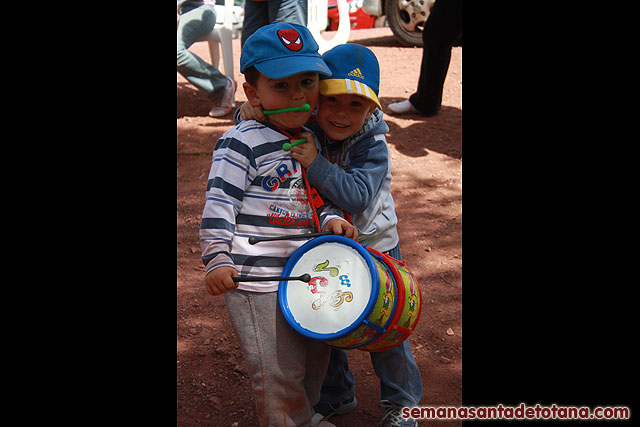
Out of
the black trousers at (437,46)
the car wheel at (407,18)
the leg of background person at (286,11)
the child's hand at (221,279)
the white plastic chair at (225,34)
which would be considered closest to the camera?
the child's hand at (221,279)

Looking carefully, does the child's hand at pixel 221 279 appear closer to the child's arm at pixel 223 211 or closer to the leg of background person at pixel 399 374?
the child's arm at pixel 223 211

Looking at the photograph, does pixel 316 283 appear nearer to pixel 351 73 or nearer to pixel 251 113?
pixel 251 113

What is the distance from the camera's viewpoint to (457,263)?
369 cm

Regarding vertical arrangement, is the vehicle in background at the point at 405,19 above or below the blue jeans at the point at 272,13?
below

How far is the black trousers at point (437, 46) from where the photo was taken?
5414 mm

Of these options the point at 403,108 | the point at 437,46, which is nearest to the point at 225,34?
the point at 403,108

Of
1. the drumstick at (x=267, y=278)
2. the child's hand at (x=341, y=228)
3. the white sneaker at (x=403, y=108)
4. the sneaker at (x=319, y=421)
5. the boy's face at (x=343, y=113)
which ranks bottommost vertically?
the white sneaker at (x=403, y=108)

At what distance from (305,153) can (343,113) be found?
20cm

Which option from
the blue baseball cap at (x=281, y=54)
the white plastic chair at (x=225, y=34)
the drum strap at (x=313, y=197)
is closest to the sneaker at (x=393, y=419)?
the drum strap at (x=313, y=197)

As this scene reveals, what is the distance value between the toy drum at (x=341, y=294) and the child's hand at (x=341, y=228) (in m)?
0.04

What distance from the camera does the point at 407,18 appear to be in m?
8.41

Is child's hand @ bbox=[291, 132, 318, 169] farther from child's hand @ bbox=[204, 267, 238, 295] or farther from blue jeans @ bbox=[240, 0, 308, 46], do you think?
blue jeans @ bbox=[240, 0, 308, 46]

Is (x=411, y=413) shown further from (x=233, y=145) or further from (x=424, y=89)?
(x=424, y=89)

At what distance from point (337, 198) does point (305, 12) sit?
11.2 ft
